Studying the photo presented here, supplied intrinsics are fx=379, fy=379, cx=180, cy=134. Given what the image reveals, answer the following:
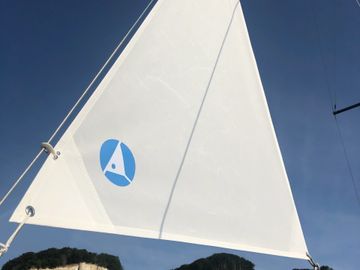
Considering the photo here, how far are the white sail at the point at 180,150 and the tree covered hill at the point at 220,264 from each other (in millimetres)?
106482

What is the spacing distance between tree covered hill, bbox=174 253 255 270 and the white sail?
10648cm

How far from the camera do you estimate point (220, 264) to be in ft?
346

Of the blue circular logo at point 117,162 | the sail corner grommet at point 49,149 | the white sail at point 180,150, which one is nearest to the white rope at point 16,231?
the white sail at point 180,150

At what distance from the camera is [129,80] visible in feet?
12.2

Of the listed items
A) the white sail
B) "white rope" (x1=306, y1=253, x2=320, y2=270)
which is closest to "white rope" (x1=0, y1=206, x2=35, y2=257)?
the white sail

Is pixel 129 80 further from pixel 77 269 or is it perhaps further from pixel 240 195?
pixel 77 269

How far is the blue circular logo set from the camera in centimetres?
321

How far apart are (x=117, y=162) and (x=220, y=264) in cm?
10905

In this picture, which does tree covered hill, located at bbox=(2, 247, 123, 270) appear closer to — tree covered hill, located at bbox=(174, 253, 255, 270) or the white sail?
tree covered hill, located at bbox=(174, 253, 255, 270)

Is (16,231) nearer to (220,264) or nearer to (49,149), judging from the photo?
(49,149)

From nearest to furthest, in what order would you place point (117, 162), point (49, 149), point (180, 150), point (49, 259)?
point (49, 149), point (117, 162), point (180, 150), point (49, 259)

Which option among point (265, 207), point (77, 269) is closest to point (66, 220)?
point (265, 207)

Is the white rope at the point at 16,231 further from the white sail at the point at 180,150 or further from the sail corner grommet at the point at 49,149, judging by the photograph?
the sail corner grommet at the point at 49,149

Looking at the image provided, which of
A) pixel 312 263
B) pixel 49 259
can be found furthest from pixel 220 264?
pixel 312 263
